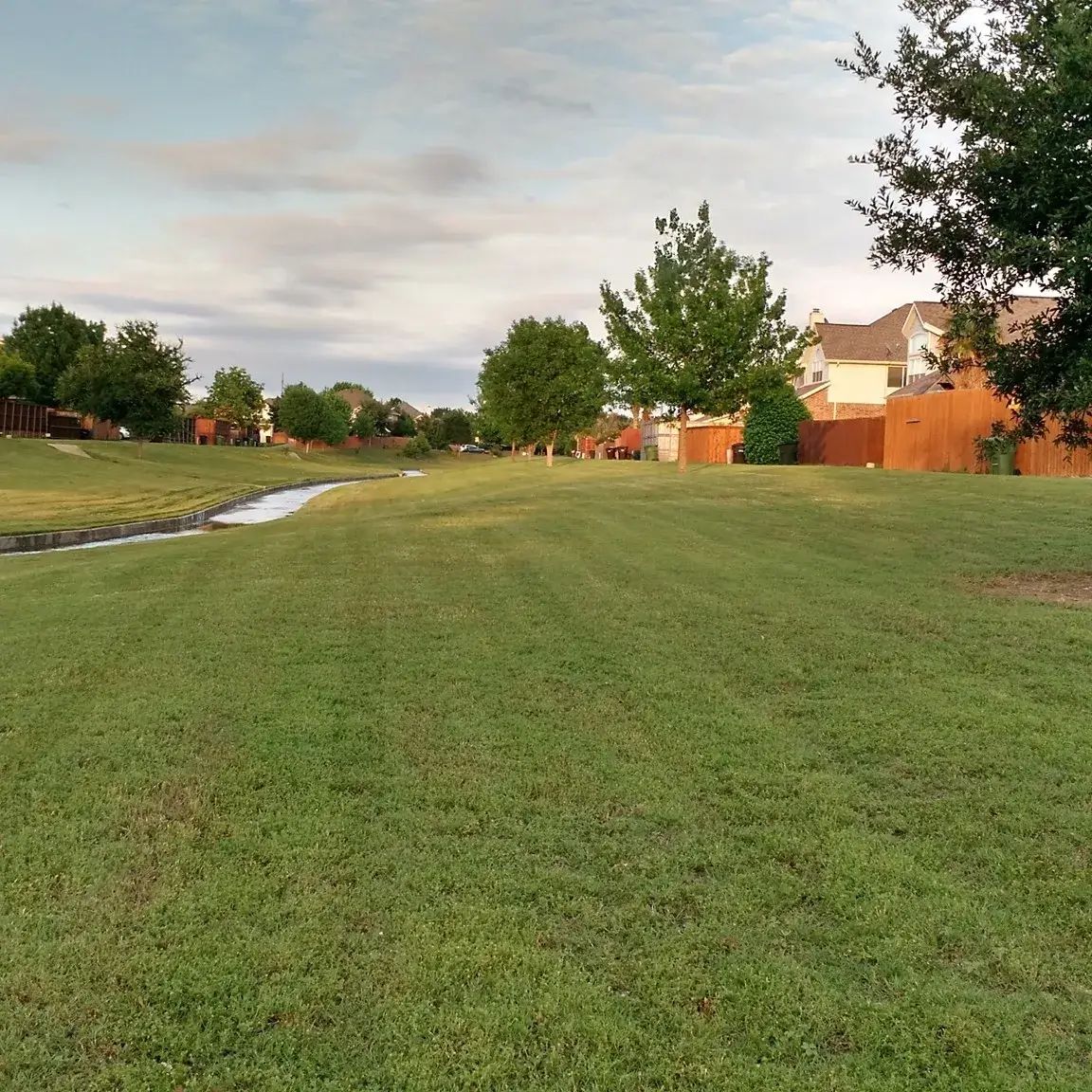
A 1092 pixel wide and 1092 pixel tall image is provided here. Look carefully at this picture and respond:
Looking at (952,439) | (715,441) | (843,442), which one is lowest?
(952,439)

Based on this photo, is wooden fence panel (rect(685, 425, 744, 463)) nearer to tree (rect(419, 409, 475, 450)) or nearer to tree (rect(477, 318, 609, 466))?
tree (rect(477, 318, 609, 466))

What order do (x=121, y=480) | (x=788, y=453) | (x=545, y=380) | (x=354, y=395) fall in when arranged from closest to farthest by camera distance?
(x=121, y=480)
(x=788, y=453)
(x=545, y=380)
(x=354, y=395)

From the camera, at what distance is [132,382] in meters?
47.2

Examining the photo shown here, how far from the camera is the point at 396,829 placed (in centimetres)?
377

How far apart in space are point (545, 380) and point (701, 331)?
53.2 ft

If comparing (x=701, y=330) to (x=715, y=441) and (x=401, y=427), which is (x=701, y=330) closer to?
(x=715, y=441)

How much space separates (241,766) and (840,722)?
3.26 meters

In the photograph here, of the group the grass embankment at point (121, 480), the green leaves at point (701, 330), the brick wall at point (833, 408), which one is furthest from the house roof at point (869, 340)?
the grass embankment at point (121, 480)

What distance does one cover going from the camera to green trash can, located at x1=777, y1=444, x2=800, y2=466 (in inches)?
1537

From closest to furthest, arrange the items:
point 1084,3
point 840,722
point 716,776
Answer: point 716,776
point 840,722
point 1084,3

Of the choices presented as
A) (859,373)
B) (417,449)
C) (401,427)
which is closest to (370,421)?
(401,427)

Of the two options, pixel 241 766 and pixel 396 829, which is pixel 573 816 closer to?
pixel 396 829

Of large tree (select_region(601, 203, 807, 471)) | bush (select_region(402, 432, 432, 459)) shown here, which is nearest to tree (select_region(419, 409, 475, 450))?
bush (select_region(402, 432, 432, 459))

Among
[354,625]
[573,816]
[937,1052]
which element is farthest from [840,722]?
[354,625]
